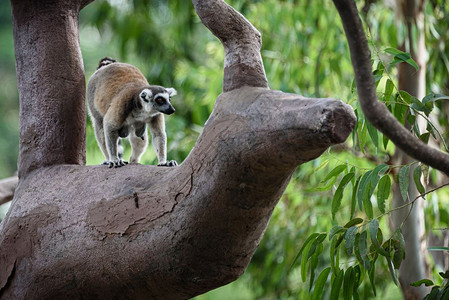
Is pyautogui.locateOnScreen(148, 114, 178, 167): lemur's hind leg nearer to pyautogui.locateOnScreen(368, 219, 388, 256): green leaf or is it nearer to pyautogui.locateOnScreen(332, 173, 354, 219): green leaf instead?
pyautogui.locateOnScreen(332, 173, 354, 219): green leaf

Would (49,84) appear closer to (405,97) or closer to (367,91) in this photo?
(405,97)

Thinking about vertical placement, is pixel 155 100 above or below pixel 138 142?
above

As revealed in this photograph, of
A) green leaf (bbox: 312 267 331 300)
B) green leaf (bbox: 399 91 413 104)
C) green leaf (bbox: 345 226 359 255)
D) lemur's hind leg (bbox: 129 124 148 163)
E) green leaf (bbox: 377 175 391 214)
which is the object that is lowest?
green leaf (bbox: 312 267 331 300)

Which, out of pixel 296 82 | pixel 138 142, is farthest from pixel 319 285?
pixel 296 82

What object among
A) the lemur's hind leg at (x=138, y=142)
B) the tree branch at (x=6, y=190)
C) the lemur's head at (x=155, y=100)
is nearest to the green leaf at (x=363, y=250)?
the lemur's head at (x=155, y=100)

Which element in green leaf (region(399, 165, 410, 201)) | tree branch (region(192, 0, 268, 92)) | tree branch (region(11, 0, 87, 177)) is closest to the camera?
tree branch (region(192, 0, 268, 92))

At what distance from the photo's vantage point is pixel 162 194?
2.31m

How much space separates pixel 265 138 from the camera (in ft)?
6.23

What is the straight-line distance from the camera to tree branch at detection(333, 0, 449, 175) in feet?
5.08

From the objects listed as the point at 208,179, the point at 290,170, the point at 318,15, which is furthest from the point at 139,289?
the point at 318,15

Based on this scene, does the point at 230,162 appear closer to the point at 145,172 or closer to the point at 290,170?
the point at 290,170

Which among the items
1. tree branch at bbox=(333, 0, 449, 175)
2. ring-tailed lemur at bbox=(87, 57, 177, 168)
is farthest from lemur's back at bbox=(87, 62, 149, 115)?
tree branch at bbox=(333, 0, 449, 175)

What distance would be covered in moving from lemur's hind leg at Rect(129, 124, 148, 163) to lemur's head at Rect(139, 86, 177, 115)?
194 millimetres

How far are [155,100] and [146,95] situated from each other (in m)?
0.05
